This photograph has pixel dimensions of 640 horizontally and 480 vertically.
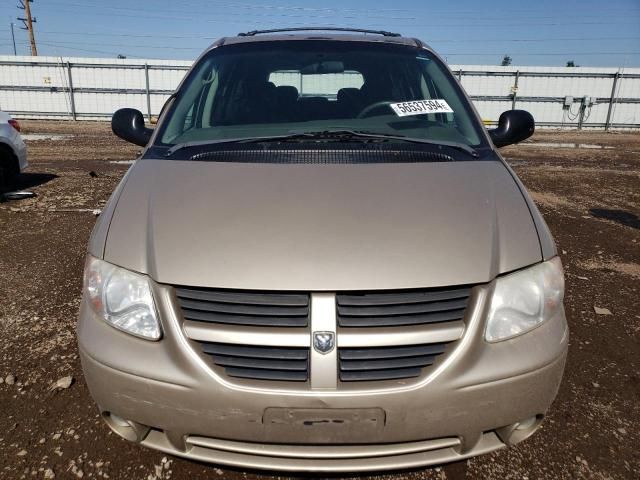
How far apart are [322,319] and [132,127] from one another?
198 cm

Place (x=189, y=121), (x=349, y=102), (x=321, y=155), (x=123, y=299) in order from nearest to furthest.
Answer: (x=123, y=299), (x=321, y=155), (x=189, y=121), (x=349, y=102)

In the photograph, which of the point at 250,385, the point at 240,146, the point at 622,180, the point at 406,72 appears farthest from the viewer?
the point at 622,180

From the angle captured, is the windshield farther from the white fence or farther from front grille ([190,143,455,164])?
the white fence

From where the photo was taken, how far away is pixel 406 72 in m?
2.84

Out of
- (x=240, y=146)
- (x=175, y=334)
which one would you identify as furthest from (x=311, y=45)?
(x=175, y=334)

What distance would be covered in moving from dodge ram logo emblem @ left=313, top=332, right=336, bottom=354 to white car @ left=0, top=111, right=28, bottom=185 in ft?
23.4

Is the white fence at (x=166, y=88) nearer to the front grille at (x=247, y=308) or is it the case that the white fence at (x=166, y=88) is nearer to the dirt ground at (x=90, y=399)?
the dirt ground at (x=90, y=399)

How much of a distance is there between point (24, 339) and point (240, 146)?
1971mm

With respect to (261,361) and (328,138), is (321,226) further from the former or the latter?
(328,138)

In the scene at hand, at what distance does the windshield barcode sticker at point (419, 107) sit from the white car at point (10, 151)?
6.52 metres

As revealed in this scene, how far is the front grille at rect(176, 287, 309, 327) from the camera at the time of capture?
5.02 ft

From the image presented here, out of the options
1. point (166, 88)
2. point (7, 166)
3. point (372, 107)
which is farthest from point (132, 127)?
point (166, 88)

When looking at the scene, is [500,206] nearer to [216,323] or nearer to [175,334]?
[216,323]

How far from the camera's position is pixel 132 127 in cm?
282
